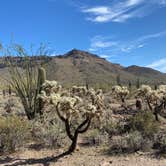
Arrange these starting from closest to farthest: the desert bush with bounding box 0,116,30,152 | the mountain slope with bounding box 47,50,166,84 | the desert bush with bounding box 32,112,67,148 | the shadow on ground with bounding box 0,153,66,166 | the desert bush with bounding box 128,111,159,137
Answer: the shadow on ground with bounding box 0,153,66,166, the desert bush with bounding box 0,116,30,152, the desert bush with bounding box 32,112,67,148, the desert bush with bounding box 128,111,159,137, the mountain slope with bounding box 47,50,166,84

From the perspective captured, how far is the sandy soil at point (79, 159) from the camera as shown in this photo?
948 cm

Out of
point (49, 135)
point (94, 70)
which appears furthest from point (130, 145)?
point (94, 70)

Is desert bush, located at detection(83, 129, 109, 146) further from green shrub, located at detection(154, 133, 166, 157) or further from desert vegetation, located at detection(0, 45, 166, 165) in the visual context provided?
green shrub, located at detection(154, 133, 166, 157)

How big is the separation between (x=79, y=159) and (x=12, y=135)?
2.67m

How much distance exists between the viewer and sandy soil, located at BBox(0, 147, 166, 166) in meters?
9.48

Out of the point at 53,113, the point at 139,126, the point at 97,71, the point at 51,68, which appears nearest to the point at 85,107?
the point at 139,126

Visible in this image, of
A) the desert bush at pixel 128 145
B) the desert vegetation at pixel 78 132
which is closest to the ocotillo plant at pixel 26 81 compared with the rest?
the desert vegetation at pixel 78 132

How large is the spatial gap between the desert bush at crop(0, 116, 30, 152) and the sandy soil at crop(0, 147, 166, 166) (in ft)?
1.24

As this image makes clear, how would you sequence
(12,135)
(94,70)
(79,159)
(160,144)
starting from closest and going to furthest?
(79,159)
(160,144)
(12,135)
(94,70)

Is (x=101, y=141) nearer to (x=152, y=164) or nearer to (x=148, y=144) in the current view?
(x=148, y=144)

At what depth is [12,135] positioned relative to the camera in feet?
37.3

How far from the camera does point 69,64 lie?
510ft

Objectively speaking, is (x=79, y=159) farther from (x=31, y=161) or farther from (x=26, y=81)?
(x=26, y=81)

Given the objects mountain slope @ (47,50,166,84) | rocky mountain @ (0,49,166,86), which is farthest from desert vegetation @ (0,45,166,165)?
mountain slope @ (47,50,166,84)
